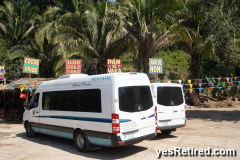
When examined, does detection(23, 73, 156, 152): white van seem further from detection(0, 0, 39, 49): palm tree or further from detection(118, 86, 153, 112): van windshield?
detection(0, 0, 39, 49): palm tree

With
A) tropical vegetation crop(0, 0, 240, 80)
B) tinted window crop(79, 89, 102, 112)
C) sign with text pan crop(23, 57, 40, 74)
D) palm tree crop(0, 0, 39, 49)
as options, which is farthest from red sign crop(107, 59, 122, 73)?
palm tree crop(0, 0, 39, 49)

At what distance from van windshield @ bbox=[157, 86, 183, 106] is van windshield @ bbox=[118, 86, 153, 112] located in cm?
150

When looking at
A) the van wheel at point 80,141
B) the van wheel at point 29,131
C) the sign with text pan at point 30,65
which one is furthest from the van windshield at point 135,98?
the sign with text pan at point 30,65

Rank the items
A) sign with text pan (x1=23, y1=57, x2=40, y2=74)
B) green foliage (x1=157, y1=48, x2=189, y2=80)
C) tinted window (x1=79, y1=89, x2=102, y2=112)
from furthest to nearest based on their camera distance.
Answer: green foliage (x1=157, y1=48, x2=189, y2=80) → sign with text pan (x1=23, y1=57, x2=40, y2=74) → tinted window (x1=79, y1=89, x2=102, y2=112)

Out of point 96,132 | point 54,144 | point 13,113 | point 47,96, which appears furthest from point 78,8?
point 96,132

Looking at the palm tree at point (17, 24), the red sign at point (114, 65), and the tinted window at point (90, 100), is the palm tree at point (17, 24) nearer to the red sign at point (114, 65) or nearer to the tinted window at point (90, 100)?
the red sign at point (114, 65)

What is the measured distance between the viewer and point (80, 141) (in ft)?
25.5

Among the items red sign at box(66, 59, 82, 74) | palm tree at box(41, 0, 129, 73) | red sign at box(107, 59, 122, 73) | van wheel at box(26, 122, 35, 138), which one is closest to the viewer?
van wheel at box(26, 122, 35, 138)

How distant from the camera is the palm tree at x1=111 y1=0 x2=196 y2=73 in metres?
14.8

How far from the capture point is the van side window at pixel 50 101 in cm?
902

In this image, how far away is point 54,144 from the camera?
9188 mm

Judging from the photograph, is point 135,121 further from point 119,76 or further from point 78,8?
point 78,8

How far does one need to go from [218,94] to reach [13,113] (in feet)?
65.1

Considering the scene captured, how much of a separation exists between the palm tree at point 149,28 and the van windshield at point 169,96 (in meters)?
6.11
